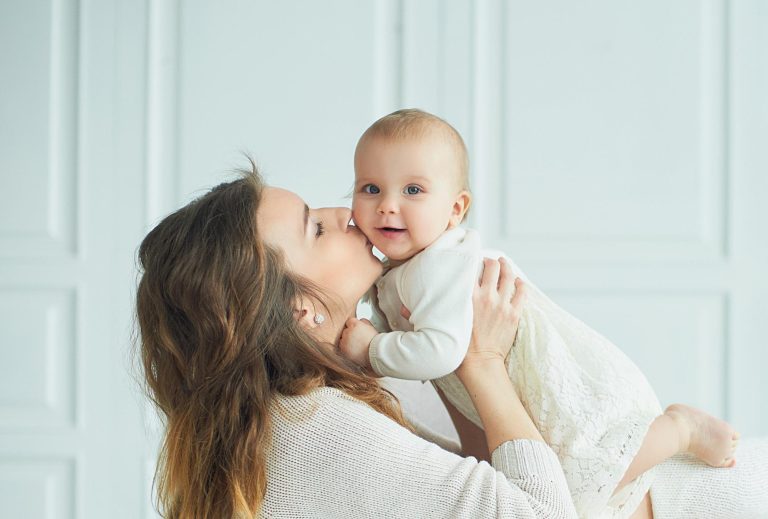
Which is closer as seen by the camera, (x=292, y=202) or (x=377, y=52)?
(x=292, y=202)

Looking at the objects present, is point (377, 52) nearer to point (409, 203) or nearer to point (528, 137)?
point (528, 137)

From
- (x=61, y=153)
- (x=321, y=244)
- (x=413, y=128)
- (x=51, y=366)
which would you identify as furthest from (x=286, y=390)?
(x=61, y=153)

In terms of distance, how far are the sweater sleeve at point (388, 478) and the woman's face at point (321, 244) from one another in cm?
23

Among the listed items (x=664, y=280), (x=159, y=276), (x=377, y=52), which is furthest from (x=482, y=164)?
(x=159, y=276)

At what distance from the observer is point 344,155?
303cm

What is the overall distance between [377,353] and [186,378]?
1.04ft

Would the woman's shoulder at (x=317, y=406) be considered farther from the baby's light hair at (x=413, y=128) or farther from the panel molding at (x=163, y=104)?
the panel molding at (x=163, y=104)

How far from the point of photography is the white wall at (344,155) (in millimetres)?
3018

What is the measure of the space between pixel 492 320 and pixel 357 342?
0.24 meters

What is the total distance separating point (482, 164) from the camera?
306cm

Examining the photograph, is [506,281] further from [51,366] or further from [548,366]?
[51,366]

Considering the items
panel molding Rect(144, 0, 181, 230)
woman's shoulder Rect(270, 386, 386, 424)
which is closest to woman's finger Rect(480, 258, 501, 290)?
woman's shoulder Rect(270, 386, 386, 424)

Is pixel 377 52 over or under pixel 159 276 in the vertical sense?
over

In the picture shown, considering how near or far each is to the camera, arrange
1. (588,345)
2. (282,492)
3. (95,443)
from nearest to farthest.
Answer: (282,492)
(588,345)
(95,443)
